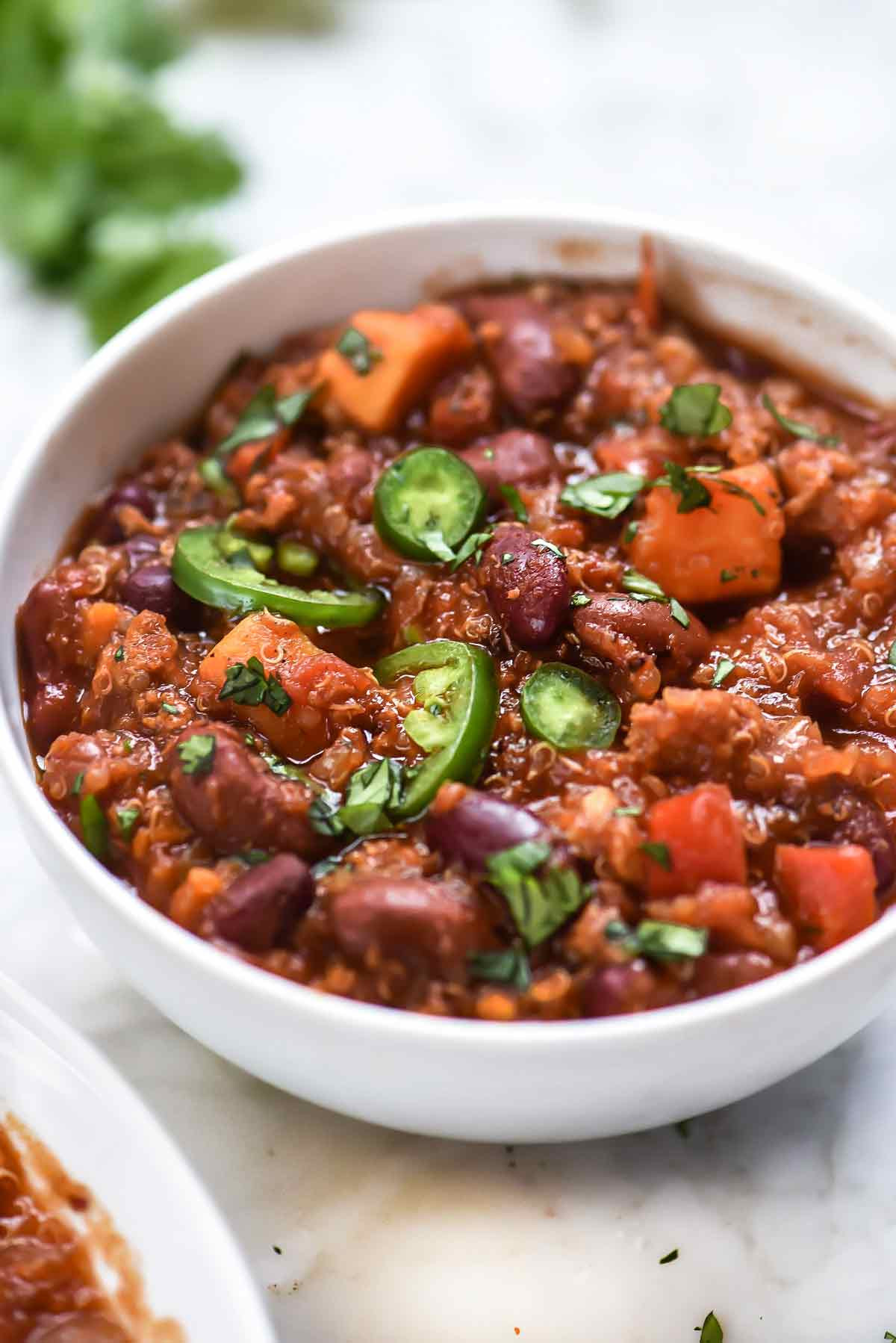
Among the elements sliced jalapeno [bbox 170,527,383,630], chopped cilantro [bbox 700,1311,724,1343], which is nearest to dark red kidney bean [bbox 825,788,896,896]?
chopped cilantro [bbox 700,1311,724,1343]

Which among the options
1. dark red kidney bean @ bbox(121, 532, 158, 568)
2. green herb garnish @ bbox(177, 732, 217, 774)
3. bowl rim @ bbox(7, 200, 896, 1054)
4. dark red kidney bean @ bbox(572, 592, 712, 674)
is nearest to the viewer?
bowl rim @ bbox(7, 200, 896, 1054)

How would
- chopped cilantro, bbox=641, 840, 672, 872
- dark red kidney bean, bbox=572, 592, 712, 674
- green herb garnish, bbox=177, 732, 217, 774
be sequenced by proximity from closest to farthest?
chopped cilantro, bbox=641, 840, 672, 872 → green herb garnish, bbox=177, 732, 217, 774 → dark red kidney bean, bbox=572, 592, 712, 674

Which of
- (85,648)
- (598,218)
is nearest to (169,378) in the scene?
(85,648)

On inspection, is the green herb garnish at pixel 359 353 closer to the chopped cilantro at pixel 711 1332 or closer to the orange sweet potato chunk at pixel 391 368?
the orange sweet potato chunk at pixel 391 368

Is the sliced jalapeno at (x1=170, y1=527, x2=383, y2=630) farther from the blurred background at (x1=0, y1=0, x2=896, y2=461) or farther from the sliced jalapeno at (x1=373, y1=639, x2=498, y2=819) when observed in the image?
the blurred background at (x1=0, y1=0, x2=896, y2=461)

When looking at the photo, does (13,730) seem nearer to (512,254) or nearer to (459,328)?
(459,328)

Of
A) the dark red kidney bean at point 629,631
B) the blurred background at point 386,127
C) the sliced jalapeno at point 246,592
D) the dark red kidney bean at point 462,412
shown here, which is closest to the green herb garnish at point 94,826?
the sliced jalapeno at point 246,592

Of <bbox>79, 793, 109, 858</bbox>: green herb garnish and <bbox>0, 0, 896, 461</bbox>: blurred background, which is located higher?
<bbox>0, 0, 896, 461</bbox>: blurred background

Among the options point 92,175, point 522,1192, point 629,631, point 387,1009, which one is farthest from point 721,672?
point 92,175
